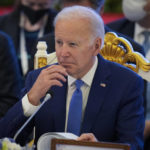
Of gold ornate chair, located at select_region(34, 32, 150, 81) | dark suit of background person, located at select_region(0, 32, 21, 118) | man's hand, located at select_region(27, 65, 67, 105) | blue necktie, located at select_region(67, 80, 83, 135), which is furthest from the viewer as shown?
dark suit of background person, located at select_region(0, 32, 21, 118)

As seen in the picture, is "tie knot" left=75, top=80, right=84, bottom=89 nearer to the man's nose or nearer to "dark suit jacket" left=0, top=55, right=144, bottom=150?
"dark suit jacket" left=0, top=55, right=144, bottom=150

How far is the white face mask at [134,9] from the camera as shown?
379 centimetres

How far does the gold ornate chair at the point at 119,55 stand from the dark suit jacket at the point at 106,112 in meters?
0.18

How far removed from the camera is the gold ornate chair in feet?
8.08

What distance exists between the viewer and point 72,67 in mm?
2150

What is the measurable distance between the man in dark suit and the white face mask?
1.53 metres

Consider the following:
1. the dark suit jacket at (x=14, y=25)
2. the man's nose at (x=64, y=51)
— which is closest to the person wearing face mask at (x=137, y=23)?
the dark suit jacket at (x=14, y=25)

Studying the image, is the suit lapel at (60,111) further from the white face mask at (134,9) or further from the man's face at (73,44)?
the white face mask at (134,9)

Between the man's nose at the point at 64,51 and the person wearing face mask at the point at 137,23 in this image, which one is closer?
the man's nose at the point at 64,51

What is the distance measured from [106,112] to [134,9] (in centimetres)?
182

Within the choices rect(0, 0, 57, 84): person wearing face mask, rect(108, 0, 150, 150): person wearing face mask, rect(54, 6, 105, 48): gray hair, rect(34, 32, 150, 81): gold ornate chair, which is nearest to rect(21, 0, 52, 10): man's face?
rect(0, 0, 57, 84): person wearing face mask

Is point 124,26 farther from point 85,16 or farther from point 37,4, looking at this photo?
point 85,16

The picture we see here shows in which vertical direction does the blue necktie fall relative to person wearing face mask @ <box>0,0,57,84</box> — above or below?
above

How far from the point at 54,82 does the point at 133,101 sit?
41cm
